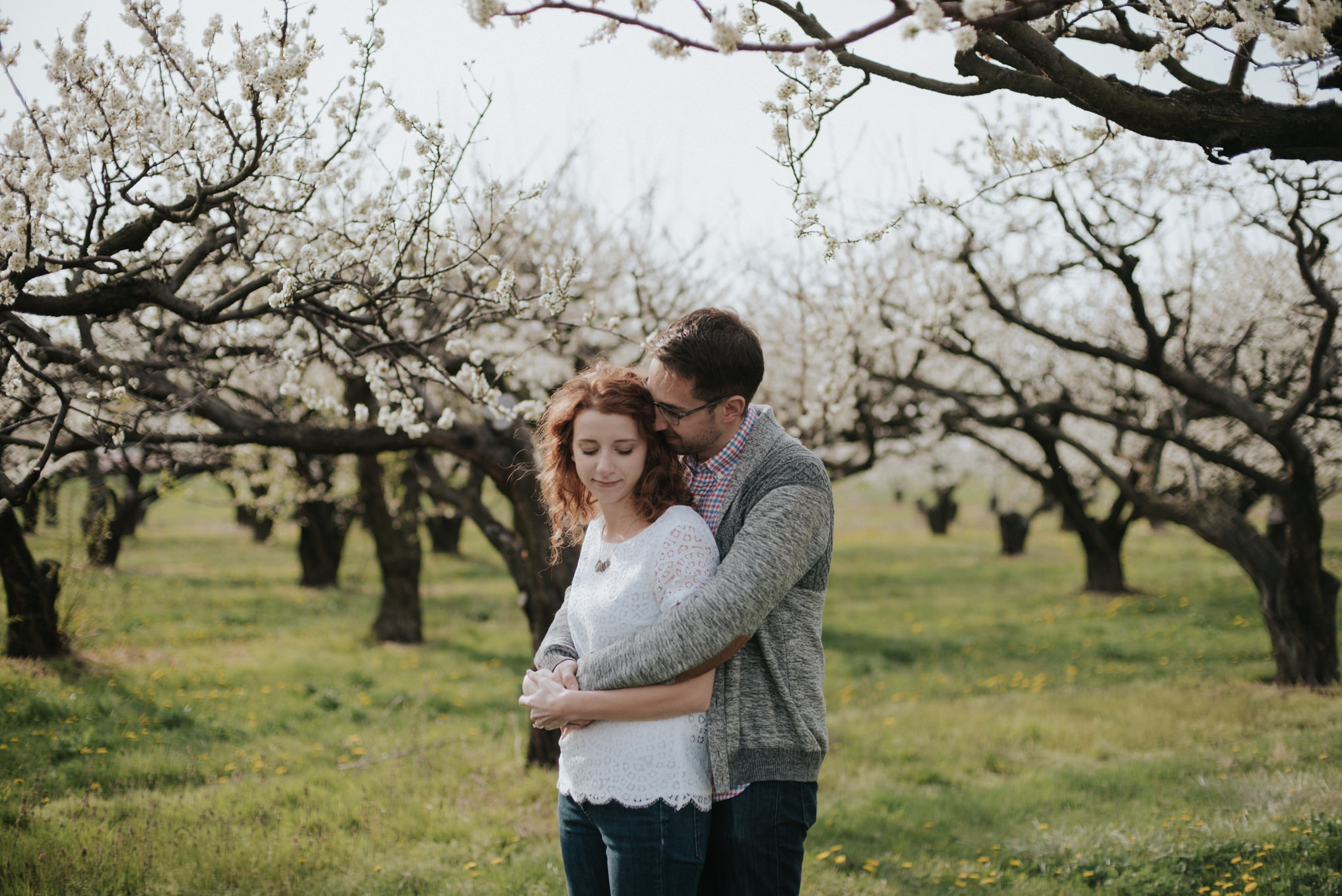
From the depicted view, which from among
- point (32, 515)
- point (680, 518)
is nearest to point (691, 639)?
point (680, 518)

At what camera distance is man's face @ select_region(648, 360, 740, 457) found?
243 centimetres

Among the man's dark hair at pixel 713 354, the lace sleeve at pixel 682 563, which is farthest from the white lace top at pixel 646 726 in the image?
the man's dark hair at pixel 713 354

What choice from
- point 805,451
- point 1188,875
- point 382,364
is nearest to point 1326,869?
point 1188,875

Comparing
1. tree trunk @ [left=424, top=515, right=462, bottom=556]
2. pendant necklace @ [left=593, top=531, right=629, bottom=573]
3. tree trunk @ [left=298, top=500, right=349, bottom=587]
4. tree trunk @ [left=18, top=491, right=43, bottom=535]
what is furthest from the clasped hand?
tree trunk @ [left=424, top=515, right=462, bottom=556]

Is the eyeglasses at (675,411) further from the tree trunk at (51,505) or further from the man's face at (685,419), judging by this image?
the tree trunk at (51,505)

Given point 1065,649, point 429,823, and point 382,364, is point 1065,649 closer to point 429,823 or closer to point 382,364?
point 429,823

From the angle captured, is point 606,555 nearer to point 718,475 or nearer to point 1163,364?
point 718,475

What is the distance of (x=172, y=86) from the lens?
396 centimetres

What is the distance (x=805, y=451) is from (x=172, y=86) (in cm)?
339

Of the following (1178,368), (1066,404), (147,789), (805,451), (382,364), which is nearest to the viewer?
(805,451)

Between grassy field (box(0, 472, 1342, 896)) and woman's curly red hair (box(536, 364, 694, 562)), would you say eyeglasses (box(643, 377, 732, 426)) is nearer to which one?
woman's curly red hair (box(536, 364, 694, 562))

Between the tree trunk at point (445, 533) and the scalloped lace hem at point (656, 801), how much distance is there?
2188 cm

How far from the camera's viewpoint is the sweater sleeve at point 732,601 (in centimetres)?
212

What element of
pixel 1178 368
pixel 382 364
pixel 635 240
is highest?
pixel 635 240
